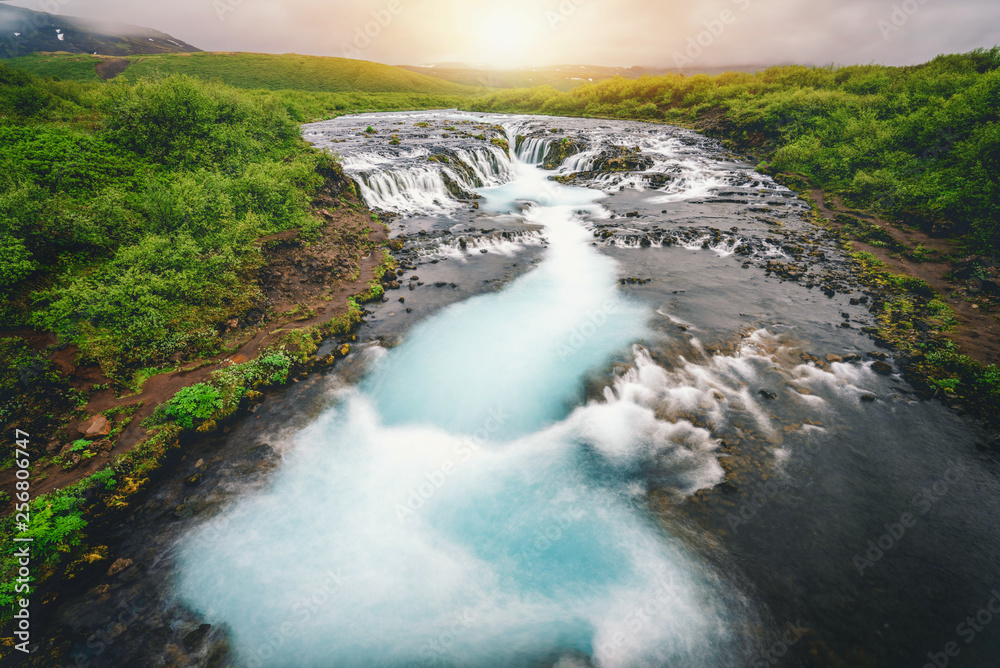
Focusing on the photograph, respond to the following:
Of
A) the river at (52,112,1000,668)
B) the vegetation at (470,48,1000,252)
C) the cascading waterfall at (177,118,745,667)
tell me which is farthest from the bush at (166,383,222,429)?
the vegetation at (470,48,1000,252)

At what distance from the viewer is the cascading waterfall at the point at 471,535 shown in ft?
17.9

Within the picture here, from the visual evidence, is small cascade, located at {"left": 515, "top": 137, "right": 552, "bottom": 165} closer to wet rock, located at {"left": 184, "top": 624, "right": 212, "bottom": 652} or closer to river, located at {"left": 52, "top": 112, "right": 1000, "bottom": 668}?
river, located at {"left": 52, "top": 112, "right": 1000, "bottom": 668}

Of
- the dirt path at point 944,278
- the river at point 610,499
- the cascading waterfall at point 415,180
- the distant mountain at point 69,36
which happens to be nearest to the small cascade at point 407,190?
Result: the cascading waterfall at point 415,180

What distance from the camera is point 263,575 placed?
6.22 m

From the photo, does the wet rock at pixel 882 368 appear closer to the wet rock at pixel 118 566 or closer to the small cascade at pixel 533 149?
the wet rock at pixel 118 566

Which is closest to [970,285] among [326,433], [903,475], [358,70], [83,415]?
[903,475]

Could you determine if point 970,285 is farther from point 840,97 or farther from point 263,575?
point 840,97

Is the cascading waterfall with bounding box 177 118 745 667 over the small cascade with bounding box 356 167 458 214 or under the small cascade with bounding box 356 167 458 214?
under

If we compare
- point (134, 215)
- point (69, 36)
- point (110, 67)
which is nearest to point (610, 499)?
point (134, 215)

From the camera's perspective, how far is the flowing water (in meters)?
5.42

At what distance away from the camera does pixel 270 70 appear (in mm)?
98688

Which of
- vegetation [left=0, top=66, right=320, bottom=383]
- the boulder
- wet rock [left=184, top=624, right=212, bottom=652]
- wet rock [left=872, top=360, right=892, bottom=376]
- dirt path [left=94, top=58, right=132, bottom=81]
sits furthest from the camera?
dirt path [left=94, top=58, right=132, bottom=81]

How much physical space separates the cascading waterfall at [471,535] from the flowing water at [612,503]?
0.04m

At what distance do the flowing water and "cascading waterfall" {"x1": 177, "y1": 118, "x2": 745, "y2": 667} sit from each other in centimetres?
4
